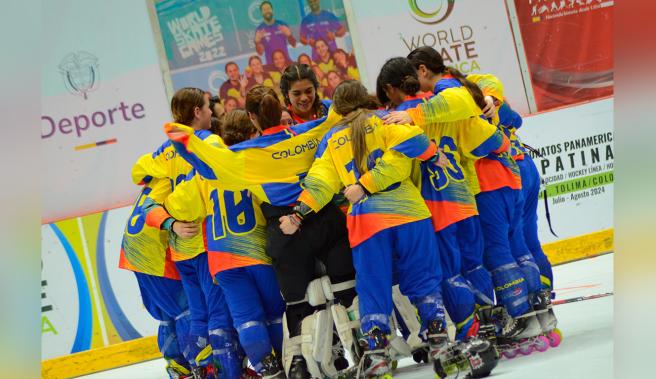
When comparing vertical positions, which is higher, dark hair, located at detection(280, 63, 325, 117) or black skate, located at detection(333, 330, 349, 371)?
dark hair, located at detection(280, 63, 325, 117)

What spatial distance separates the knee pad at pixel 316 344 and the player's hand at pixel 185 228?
741 millimetres

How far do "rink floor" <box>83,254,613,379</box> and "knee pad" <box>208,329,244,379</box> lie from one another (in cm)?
78

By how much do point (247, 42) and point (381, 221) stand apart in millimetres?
4777

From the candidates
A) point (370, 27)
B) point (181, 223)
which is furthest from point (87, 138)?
point (181, 223)

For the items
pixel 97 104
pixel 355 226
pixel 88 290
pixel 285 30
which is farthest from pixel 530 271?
pixel 97 104

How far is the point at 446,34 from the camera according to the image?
8.00m

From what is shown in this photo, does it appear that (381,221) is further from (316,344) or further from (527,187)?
(527,187)

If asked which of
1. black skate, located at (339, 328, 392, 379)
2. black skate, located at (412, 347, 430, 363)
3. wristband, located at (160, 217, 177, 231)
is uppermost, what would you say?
wristband, located at (160, 217, 177, 231)

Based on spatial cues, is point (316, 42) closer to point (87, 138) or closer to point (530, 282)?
point (87, 138)

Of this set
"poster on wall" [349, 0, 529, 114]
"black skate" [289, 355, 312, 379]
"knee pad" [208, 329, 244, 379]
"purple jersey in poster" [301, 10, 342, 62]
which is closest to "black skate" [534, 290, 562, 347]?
"black skate" [289, 355, 312, 379]

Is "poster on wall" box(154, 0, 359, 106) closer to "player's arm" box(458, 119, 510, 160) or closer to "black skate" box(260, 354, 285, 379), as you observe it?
"player's arm" box(458, 119, 510, 160)

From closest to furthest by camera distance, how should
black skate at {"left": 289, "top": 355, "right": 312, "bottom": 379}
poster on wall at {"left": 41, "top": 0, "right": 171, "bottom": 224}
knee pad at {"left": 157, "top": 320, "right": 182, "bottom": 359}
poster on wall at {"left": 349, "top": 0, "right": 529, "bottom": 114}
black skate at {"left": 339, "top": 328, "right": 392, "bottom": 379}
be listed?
black skate at {"left": 339, "top": 328, "right": 392, "bottom": 379}, black skate at {"left": 289, "top": 355, "right": 312, "bottom": 379}, knee pad at {"left": 157, "top": 320, "right": 182, "bottom": 359}, poster on wall at {"left": 41, "top": 0, "right": 171, "bottom": 224}, poster on wall at {"left": 349, "top": 0, "right": 529, "bottom": 114}

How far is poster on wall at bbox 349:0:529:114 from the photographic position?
7902mm

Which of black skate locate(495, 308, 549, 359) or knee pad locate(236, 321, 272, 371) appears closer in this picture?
knee pad locate(236, 321, 272, 371)
